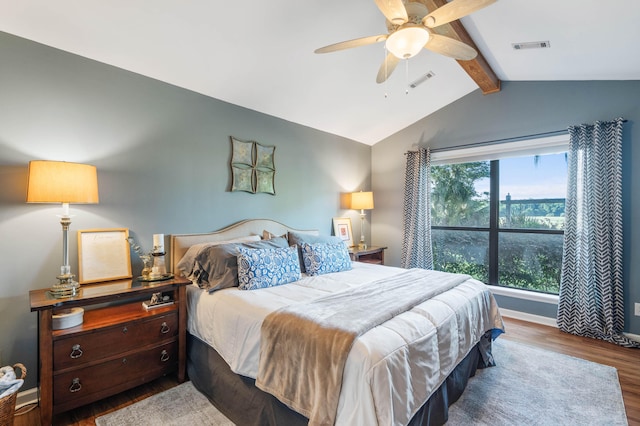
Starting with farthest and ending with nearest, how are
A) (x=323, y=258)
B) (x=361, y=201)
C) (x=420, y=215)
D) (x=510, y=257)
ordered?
(x=361, y=201), (x=420, y=215), (x=510, y=257), (x=323, y=258)

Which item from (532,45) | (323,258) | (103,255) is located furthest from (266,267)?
(532,45)

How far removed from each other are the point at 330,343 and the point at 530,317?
346 centimetres

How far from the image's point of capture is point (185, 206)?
9.53 ft

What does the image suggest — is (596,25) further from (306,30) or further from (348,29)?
(306,30)

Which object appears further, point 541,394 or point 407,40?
point 541,394

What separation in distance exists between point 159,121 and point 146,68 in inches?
17.2

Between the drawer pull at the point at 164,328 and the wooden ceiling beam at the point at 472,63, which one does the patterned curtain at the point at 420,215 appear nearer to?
the wooden ceiling beam at the point at 472,63

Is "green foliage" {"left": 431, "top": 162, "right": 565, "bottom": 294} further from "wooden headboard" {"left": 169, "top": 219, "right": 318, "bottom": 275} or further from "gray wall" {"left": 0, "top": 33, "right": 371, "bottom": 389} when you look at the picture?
"gray wall" {"left": 0, "top": 33, "right": 371, "bottom": 389}

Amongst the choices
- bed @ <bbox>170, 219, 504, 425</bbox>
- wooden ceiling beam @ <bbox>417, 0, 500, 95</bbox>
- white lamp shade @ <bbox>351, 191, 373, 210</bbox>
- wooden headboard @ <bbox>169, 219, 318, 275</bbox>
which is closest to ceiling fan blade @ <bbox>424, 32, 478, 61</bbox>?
wooden ceiling beam @ <bbox>417, 0, 500, 95</bbox>

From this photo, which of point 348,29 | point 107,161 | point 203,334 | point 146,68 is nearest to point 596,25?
point 348,29

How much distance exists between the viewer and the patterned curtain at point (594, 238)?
3051 mm

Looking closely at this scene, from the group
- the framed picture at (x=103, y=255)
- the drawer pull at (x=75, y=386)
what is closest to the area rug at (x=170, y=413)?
the drawer pull at (x=75, y=386)

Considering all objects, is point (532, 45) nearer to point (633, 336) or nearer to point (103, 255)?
point (633, 336)

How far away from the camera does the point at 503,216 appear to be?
13.2ft
